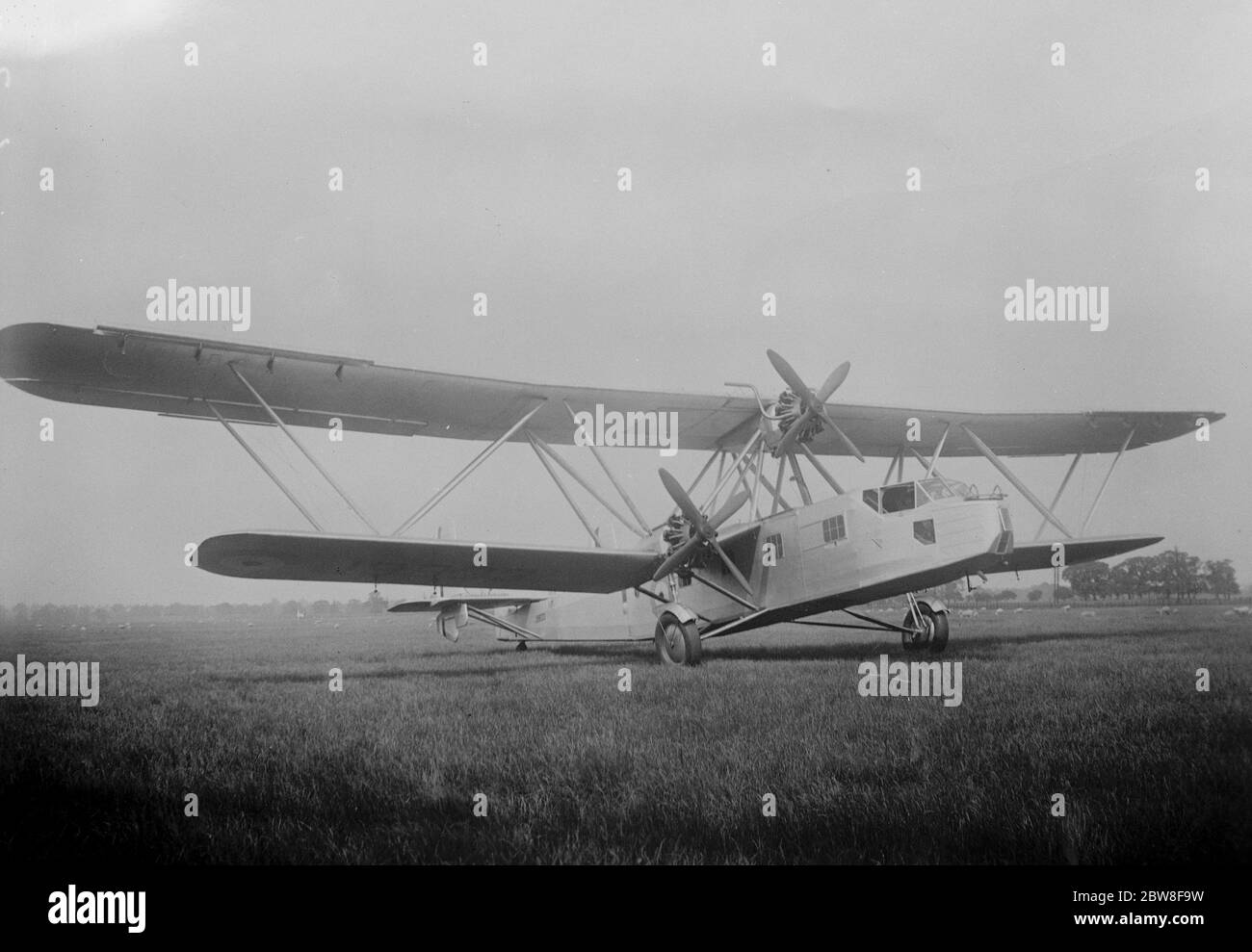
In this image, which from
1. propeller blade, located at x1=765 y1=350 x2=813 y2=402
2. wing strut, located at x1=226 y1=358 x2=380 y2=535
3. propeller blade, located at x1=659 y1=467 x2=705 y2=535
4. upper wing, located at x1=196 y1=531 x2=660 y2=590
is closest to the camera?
wing strut, located at x1=226 y1=358 x2=380 y2=535

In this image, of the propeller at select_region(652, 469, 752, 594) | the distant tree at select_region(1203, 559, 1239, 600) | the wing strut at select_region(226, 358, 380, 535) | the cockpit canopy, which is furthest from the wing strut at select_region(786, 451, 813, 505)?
the wing strut at select_region(226, 358, 380, 535)

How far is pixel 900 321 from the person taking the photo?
225 inches

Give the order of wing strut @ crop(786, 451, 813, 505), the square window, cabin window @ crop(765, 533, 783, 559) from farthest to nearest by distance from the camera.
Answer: wing strut @ crop(786, 451, 813, 505) → cabin window @ crop(765, 533, 783, 559) → the square window

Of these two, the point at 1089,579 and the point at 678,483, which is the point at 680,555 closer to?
the point at 678,483

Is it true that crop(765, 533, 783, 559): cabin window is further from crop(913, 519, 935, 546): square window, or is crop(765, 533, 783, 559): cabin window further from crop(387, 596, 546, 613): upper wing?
crop(387, 596, 546, 613): upper wing

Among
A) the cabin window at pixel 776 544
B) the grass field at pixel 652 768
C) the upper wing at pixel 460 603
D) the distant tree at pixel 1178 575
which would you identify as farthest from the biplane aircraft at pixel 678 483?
the upper wing at pixel 460 603

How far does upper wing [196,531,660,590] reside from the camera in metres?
6.49

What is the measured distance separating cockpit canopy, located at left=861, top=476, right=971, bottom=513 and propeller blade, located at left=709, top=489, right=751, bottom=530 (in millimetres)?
1265

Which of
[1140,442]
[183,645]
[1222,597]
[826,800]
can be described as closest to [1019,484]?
[1140,442]

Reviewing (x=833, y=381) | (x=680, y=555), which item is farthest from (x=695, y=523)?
(x=833, y=381)

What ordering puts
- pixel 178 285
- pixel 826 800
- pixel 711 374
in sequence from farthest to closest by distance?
pixel 711 374, pixel 178 285, pixel 826 800

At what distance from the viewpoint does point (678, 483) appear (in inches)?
335

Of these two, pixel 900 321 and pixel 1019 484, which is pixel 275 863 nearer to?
pixel 900 321
